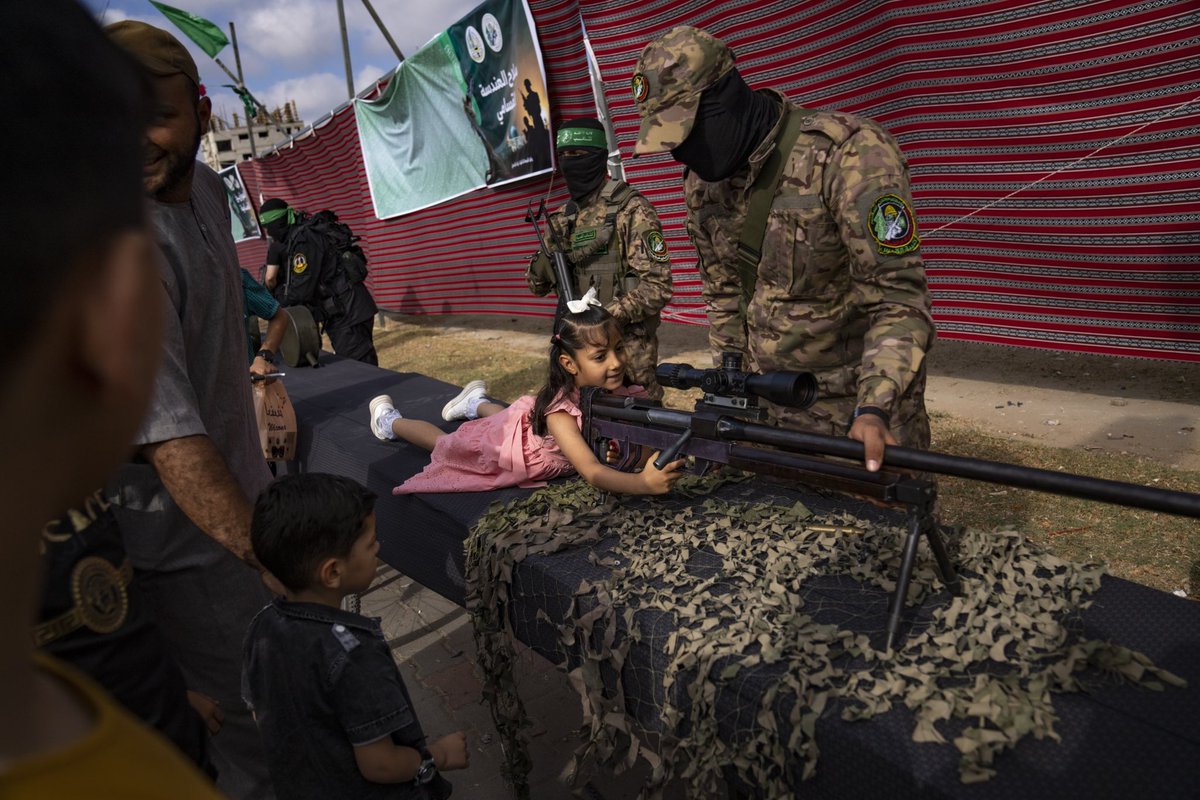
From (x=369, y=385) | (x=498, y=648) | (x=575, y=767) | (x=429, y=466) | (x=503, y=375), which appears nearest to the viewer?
(x=575, y=767)

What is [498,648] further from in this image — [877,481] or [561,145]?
[561,145]

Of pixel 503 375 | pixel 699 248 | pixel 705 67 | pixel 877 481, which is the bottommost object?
pixel 503 375

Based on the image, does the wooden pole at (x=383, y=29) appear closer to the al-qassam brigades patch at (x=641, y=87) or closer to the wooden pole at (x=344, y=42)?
the wooden pole at (x=344, y=42)

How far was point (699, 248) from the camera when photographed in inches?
119

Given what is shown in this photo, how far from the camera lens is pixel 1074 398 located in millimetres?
5070

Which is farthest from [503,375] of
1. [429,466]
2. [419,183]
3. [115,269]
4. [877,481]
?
[115,269]

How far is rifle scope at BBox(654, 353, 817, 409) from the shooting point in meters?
1.85

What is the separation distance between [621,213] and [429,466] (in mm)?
1975

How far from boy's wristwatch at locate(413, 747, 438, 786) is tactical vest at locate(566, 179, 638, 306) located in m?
3.09

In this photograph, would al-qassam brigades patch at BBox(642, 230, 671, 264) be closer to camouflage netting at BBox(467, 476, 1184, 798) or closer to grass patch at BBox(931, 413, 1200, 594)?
grass patch at BBox(931, 413, 1200, 594)

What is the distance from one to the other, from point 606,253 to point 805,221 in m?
2.22

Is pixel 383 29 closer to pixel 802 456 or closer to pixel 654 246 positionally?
pixel 654 246

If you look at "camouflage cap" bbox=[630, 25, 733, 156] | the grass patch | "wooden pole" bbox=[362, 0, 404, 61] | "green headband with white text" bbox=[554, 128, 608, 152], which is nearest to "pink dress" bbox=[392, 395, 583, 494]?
"camouflage cap" bbox=[630, 25, 733, 156]

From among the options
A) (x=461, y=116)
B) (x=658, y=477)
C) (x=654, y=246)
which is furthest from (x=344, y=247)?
(x=658, y=477)
